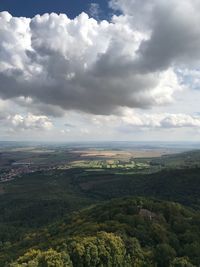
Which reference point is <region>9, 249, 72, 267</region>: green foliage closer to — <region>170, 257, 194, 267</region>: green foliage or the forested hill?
the forested hill

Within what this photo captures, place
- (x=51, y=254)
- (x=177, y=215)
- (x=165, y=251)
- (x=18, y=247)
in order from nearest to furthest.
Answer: (x=51, y=254)
(x=165, y=251)
(x=177, y=215)
(x=18, y=247)

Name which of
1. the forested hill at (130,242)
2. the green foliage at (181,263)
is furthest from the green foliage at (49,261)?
the green foliage at (181,263)

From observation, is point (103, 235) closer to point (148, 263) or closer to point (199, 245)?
point (148, 263)

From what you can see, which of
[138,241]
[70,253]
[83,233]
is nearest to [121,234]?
[138,241]

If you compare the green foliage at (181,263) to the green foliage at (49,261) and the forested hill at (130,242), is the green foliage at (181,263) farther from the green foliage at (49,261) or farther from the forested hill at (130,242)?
the green foliage at (49,261)

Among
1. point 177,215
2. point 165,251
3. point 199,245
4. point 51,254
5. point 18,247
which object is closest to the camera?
point 51,254

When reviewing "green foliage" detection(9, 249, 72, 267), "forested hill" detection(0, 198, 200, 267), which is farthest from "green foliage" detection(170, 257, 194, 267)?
"green foliage" detection(9, 249, 72, 267)

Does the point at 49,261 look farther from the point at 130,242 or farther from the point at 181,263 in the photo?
the point at 181,263

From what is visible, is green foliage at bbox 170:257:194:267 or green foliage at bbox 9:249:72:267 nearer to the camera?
green foliage at bbox 9:249:72:267
